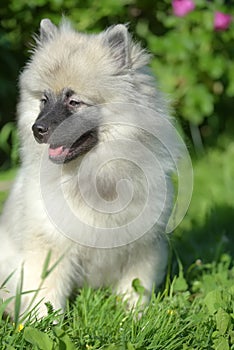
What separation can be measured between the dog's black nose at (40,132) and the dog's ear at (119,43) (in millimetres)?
569

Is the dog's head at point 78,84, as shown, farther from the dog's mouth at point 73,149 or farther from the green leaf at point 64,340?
the green leaf at point 64,340

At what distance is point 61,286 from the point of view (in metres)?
4.00

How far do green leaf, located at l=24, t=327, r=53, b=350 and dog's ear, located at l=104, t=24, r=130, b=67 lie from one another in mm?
1481

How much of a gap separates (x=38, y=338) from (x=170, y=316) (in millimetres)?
788

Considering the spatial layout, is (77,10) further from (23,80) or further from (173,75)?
(23,80)

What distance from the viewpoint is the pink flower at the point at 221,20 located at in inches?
271

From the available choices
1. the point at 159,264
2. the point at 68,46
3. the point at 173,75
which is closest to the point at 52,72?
the point at 68,46

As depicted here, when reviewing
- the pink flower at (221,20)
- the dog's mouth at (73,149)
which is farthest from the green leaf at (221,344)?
the pink flower at (221,20)

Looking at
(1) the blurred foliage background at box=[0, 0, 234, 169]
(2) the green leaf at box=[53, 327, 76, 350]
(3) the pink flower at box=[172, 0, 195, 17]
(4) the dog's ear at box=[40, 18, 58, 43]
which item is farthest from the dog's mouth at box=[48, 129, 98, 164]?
(3) the pink flower at box=[172, 0, 195, 17]

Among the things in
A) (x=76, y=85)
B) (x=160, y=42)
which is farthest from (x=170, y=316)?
(x=160, y=42)

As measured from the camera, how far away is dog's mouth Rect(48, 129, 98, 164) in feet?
12.2

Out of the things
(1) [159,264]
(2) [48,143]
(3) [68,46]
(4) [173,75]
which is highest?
(3) [68,46]

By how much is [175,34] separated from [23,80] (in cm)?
322

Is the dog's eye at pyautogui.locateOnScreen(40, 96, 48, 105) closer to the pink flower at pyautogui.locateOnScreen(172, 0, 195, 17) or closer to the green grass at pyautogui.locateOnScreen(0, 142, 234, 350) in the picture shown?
the green grass at pyautogui.locateOnScreen(0, 142, 234, 350)
